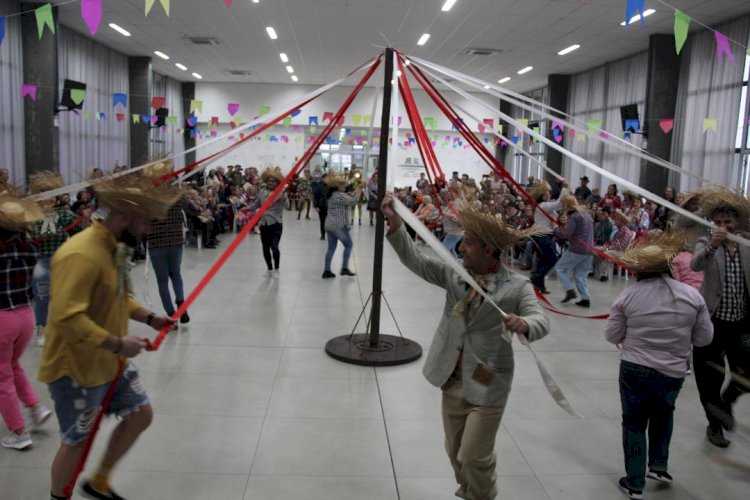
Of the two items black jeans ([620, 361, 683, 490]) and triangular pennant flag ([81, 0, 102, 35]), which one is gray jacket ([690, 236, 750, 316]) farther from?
triangular pennant flag ([81, 0, 102, 35])

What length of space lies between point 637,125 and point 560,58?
4.54 meters

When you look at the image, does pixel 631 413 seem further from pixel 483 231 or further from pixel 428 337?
pixel 428 337

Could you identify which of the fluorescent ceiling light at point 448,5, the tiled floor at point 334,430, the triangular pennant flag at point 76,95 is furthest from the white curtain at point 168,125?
the tiled floor at point 334,430

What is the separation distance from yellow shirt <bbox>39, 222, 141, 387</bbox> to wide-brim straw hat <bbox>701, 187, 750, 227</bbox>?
327 cm

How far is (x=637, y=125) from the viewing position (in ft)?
46.3

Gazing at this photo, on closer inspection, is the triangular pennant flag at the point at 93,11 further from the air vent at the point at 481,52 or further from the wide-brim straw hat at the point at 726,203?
the air vent at the point at 481,52

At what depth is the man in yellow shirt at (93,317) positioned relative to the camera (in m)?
2.29

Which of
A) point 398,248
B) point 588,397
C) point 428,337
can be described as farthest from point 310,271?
point 398,248

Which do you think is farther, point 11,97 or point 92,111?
point 92,111

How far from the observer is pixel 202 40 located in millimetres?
16609

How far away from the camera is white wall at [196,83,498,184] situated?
25.3 meters

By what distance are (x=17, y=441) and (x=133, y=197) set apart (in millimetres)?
1903

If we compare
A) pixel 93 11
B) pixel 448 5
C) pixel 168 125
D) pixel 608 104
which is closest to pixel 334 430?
pixel 93 11

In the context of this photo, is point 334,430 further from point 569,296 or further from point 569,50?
point 569,50
